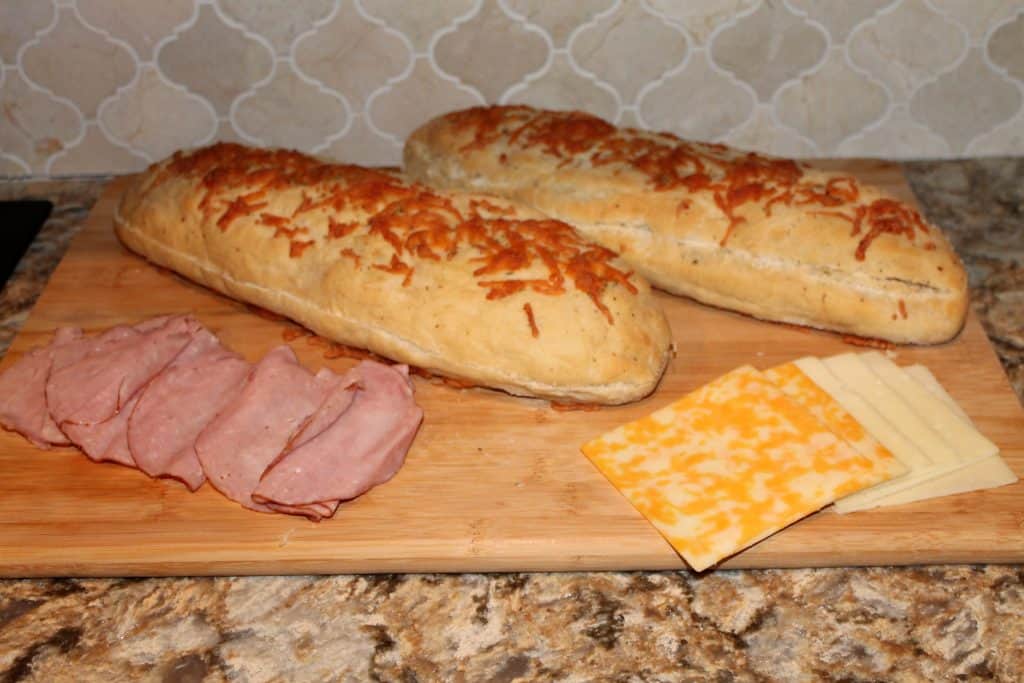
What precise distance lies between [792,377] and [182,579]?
1.32 m

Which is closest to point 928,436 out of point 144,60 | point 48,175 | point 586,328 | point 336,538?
point 586,328

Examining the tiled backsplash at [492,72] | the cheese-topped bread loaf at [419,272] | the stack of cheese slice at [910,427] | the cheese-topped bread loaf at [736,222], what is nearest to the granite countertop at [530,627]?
the stack of cheese slice at [910,427]

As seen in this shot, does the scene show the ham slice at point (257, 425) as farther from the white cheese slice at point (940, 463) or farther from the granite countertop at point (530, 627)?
the white cheese slice at point (940, 463)

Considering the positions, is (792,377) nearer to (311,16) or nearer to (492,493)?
(492,493)

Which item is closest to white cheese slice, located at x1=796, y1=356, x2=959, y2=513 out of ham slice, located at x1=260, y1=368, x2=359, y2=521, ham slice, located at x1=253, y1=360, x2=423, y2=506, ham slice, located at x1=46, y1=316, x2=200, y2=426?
ham slice, located at x1=253, y1=360, x2=423, y2=506

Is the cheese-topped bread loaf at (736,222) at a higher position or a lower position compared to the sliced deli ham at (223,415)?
higher

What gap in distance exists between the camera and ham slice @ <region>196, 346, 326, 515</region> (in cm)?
209

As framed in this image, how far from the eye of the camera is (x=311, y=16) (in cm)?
303

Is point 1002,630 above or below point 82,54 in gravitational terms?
below

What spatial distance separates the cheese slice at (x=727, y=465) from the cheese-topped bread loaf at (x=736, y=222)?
0.34 metres

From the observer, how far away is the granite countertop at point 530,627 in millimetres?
1845

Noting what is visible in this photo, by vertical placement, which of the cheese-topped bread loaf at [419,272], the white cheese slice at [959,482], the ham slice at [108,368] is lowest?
the white cheese slice at [959,482]

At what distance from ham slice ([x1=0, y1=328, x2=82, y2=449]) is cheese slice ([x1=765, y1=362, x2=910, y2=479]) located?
5.00ft

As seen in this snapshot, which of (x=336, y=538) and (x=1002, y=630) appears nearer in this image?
(x=1002, y=630)
